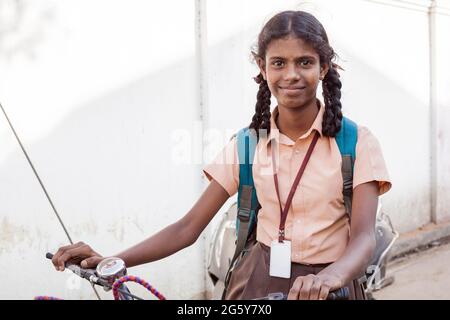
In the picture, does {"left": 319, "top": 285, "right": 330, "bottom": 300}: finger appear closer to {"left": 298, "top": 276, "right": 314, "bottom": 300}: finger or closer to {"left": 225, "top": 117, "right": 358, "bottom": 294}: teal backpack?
{"left": 298, "top": 276, "right": 314, "bottom": 300}: finger

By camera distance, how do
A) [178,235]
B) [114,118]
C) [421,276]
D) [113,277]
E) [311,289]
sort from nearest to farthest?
[311,289] → [113,277] → [178,235] → [114,118] → [421,276]

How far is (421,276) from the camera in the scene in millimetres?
5414

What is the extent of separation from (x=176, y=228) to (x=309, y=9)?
2.57 ft

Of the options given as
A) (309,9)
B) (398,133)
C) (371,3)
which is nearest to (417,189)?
(398,133)

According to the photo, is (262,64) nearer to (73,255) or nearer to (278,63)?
(278,63)

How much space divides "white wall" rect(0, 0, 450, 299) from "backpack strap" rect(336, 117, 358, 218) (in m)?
→ 1.56

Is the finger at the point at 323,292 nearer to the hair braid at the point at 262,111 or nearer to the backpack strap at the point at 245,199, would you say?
the backpack strap at the point at 245,199

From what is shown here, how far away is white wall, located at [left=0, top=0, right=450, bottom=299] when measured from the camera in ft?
11.7

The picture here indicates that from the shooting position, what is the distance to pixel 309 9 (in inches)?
78.7

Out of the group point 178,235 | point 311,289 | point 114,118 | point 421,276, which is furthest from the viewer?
point 421,276

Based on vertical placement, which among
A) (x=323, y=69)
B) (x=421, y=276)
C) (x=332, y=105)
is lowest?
(x=421, y=276)

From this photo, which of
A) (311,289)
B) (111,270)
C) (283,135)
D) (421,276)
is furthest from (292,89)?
(421,276)

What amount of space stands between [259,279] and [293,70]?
0.59 meters

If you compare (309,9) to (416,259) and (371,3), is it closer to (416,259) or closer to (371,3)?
(371,3)
